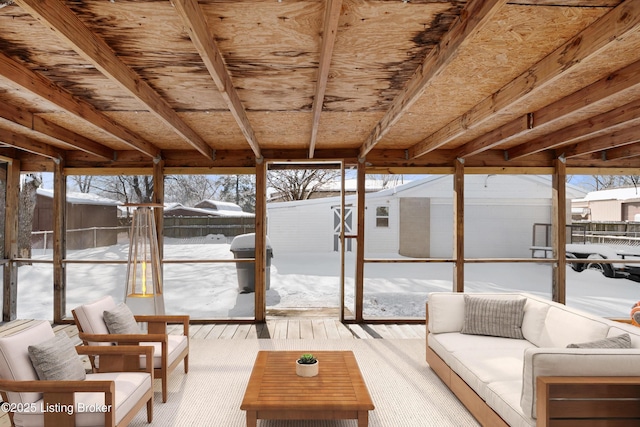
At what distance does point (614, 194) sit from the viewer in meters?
6.13

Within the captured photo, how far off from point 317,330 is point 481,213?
2.98 meters

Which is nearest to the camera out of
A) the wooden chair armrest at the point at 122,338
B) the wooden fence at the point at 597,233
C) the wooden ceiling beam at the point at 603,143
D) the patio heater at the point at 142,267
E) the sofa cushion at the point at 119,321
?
the wooden chair armrest at the point at 122,338

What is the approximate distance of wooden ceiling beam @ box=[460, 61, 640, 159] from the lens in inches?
103

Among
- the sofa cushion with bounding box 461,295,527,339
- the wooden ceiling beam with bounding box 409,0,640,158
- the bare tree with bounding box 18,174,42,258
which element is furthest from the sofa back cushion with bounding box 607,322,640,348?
the bare tree with bounding box 18,174,42,258

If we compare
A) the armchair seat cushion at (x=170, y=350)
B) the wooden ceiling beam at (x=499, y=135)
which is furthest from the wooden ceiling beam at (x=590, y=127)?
the armchair seat cushion at (x=170, y=350)

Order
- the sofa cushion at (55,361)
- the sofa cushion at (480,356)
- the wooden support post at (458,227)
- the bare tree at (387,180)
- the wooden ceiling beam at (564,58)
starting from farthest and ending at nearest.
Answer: the bare tree at (387,180) → the wooden support post at (458,227) → the sofa cushion at (480,356) → the sofa cushion at (55,361) → the wooden ceiling beam at (564,58)

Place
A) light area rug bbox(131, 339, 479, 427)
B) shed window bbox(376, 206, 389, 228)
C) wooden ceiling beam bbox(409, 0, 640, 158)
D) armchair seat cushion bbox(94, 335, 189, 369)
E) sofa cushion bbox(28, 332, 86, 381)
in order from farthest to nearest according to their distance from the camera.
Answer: shed window bbox(376, 206, 389, 228) → armchair seat cushion bbox(94, 335, 189, 369) → light area rug bbox(131, 339, 479, 427) → sofa cushion bbox(28, 332, 86, 381) → wooden ceiling beam bbox(409, 0, 640, 158)

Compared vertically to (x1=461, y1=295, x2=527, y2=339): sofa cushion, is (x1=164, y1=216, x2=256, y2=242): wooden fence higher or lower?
higher

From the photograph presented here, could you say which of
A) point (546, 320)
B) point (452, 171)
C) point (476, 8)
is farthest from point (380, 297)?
point (476, 8)

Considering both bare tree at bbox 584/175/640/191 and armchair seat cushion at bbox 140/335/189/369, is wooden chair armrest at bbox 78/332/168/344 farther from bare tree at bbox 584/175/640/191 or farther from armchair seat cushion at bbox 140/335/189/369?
bare tree at bbox 584/175/640/191

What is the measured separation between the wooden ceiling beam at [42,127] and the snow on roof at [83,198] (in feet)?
2.99

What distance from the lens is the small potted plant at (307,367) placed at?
297 centimetres

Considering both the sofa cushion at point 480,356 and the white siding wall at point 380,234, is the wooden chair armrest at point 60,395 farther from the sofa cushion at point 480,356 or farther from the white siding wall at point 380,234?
the white siding wall at point 380,234

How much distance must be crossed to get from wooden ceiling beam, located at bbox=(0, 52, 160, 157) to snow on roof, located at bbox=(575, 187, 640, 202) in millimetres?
6402
